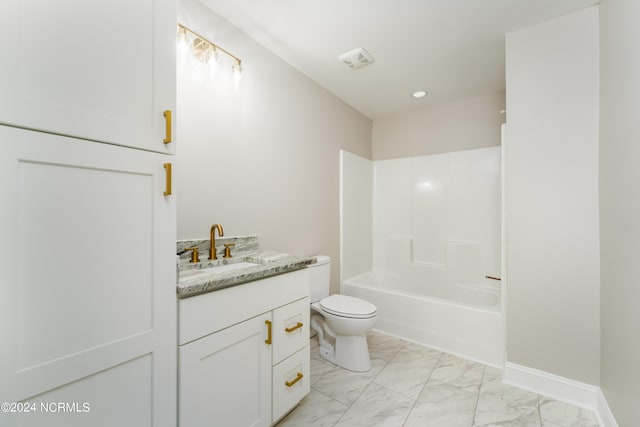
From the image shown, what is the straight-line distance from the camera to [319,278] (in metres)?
2.29

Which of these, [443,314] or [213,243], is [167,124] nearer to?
[213,243]

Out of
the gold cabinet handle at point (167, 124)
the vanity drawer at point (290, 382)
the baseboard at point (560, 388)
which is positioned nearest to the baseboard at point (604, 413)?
the baseboard at point (560, 388)

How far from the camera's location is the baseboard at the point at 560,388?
148 cm

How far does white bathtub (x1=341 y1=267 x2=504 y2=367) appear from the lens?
2020mm

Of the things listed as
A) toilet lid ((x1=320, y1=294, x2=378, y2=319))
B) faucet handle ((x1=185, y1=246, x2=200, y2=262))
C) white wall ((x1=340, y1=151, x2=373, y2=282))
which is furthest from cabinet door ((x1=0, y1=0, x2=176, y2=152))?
white wall ((x1=340, y1=151, x2=373, y2=282))

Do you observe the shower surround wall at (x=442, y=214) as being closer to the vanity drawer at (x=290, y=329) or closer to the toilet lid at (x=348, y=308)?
the toilet lid at (x=348, y=308)

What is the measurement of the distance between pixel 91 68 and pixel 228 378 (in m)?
1.25

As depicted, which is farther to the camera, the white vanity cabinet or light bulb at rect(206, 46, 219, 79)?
light bulb at rect(206, 46, 219, 79)

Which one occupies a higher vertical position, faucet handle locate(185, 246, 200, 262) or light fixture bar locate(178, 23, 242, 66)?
light fixture bar locate(178, 23, 242, 66)

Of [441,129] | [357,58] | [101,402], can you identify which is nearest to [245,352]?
[101,402]

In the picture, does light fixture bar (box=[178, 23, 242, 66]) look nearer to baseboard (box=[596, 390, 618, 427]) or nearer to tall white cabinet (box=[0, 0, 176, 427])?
tall white cabinet (box=[0, 0, 176, 427])

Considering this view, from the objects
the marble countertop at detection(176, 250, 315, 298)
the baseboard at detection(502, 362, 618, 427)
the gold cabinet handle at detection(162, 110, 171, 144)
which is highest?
the gold cabinet handle at detection(162, 110, 171, 144)

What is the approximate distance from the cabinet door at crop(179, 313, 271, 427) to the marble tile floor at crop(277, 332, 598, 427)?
0.36 metres

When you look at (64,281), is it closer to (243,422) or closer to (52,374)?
(52,374)
